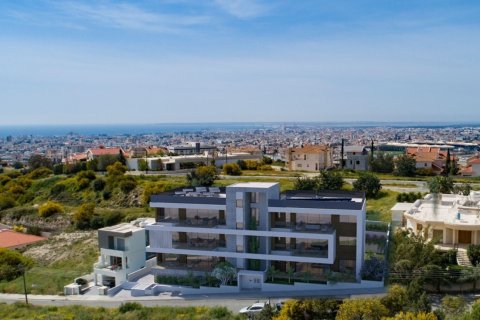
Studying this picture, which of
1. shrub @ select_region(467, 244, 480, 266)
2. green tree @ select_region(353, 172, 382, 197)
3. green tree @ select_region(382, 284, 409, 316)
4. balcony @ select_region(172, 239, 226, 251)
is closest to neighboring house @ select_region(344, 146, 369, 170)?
green tree @ select_region(353, 172, 382, 197)

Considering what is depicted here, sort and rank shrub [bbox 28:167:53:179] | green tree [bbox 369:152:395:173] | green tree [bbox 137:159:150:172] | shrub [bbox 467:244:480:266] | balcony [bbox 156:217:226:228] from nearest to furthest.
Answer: shrub [bbox 467:244:480:266] < balcony [bbox 156:217:226:228] < green tree [bbox 369:152:395:173] < green tree [bbox 137:159:150:172] < shrub [bbox 28:167:53:179]

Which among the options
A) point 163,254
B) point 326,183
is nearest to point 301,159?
point 326,183

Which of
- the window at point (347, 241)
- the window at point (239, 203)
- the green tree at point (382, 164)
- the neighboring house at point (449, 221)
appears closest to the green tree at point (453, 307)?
the window at point (347, 241)

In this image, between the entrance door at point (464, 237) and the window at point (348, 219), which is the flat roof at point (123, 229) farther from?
the entrance door at point (464, 237)

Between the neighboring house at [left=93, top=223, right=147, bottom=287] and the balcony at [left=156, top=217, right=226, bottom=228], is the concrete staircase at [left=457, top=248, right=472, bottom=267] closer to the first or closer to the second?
the balcony at [left=156, top=217, right=226, bottom=228]

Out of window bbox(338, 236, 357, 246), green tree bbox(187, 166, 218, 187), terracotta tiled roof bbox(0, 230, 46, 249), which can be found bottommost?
terracotta tiled roof bbox(0, 230, 46, 249)

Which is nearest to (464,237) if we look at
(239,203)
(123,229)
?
(239,203)

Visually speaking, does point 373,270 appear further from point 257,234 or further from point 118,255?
point 118,255
